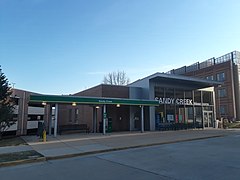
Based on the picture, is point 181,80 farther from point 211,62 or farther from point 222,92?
point 211,62

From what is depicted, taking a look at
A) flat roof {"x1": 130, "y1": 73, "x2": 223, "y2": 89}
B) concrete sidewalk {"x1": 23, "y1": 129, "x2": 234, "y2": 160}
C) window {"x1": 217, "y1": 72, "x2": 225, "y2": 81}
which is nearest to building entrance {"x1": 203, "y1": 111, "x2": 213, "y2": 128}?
flat roof {"x1": 130, "y1": 73, "x2": 223, "y2": 89}

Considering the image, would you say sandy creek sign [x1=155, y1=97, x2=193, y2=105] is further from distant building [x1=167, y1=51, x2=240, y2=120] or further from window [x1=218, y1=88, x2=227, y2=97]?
window [x1=218, y1=88, x2=227, y2=97]

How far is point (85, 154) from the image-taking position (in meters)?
11.0

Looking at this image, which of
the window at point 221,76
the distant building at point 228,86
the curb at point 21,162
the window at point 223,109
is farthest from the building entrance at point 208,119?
the curb at point 21,162

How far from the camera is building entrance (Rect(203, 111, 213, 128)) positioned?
30992mm

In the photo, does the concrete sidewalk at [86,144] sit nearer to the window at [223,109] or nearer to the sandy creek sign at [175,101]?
the sandy creek sign at [175,101]

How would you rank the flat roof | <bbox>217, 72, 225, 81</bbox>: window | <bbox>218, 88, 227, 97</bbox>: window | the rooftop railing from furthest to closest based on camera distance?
the rooftop railing < <bbox>217, 72, 225, 81</bbox>: window < <bbox>218, 88, 227, 97</bbox>: window < the flat roof

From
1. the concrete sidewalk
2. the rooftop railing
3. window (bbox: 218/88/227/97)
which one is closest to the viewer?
the concrete sidewalk

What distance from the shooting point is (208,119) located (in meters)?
31.5

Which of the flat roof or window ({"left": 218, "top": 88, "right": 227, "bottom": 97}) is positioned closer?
the flat roof

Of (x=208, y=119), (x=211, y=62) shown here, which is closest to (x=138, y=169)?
(x=208, y=119)

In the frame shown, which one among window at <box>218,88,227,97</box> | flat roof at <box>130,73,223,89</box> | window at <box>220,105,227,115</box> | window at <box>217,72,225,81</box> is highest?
window at <box>217,72,225,81</box>

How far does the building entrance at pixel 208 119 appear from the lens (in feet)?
102

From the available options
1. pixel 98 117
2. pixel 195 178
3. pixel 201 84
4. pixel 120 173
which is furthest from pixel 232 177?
pixel 201 84
